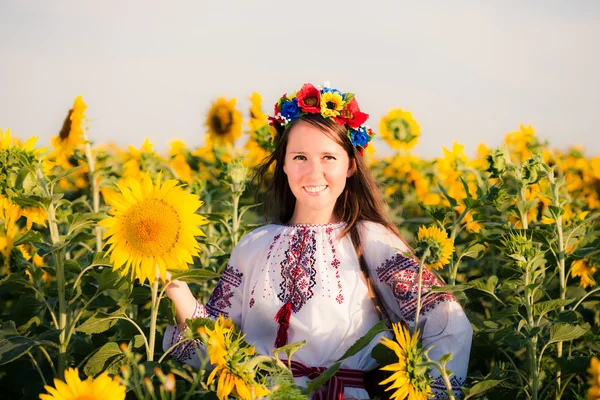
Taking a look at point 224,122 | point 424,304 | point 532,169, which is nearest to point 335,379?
point 424,304

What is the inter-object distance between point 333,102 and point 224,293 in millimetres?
786

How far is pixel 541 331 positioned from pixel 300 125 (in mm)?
1068

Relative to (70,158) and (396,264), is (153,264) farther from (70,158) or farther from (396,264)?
(70,158)

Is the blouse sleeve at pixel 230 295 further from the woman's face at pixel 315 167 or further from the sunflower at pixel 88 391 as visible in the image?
the sunflower at pixel 88 391

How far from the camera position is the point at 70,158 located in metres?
3.71

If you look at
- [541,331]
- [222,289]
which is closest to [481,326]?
[541,331]

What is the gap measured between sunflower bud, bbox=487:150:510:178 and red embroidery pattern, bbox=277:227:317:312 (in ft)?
2.21

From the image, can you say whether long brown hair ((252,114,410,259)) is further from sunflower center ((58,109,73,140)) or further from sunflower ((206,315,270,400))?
sunflower center ((58,109,73,140))

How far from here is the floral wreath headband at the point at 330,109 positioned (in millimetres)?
2725

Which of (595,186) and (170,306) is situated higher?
(595,186)

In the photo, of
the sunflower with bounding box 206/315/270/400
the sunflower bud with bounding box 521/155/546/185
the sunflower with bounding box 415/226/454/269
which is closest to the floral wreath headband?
the sunflower bud with bounding box 521/155/546/185

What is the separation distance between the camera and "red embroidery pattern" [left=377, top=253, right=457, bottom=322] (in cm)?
245

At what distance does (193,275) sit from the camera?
2316 mm

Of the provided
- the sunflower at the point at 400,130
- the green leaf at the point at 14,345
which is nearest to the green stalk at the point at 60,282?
the green leaf at the point at 14,345
